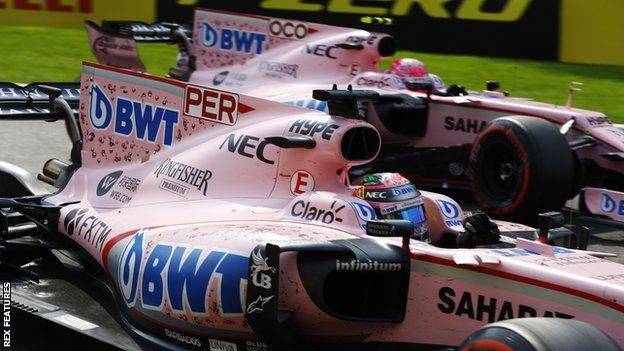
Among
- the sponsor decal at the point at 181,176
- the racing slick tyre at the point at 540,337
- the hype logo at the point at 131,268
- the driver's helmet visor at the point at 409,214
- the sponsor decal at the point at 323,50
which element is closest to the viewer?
the racing slick tyre at the point at 540,337

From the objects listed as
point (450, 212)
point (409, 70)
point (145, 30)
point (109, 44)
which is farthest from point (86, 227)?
point (145, 30)

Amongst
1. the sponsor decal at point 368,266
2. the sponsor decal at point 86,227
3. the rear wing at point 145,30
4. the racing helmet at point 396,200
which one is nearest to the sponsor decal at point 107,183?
the sponsor decal at point 86,227

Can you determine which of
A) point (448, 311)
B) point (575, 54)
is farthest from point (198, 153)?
point (575, 54)

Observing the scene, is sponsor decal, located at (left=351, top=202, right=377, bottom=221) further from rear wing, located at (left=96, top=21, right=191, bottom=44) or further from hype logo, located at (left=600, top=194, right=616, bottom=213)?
rear wing, located at (left=96, top=21, right=191, bottom=44)

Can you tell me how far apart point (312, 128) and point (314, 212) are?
1.81 ft

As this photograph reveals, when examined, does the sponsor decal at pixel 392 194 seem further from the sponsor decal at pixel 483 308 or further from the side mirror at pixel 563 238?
the sponsor decal at pixel 483 308

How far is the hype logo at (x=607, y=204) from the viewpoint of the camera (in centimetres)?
965

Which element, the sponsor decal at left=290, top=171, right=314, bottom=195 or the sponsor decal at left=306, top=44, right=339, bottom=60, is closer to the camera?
the sponsor decal at left=290, top=171, right=314, bottom=195

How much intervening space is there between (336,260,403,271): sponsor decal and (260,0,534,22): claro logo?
37.3ft

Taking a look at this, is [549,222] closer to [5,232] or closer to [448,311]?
[448,311]

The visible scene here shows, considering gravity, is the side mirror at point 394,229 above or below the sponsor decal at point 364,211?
above

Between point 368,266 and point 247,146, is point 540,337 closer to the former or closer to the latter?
point 368,266

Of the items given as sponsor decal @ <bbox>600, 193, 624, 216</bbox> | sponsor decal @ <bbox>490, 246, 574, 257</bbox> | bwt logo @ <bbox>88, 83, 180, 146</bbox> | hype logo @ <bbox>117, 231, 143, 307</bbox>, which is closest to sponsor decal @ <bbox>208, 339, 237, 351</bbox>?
hype logo @ <bbox>117, 231, 143, 307</bbox>

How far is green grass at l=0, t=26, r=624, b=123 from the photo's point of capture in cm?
1638
